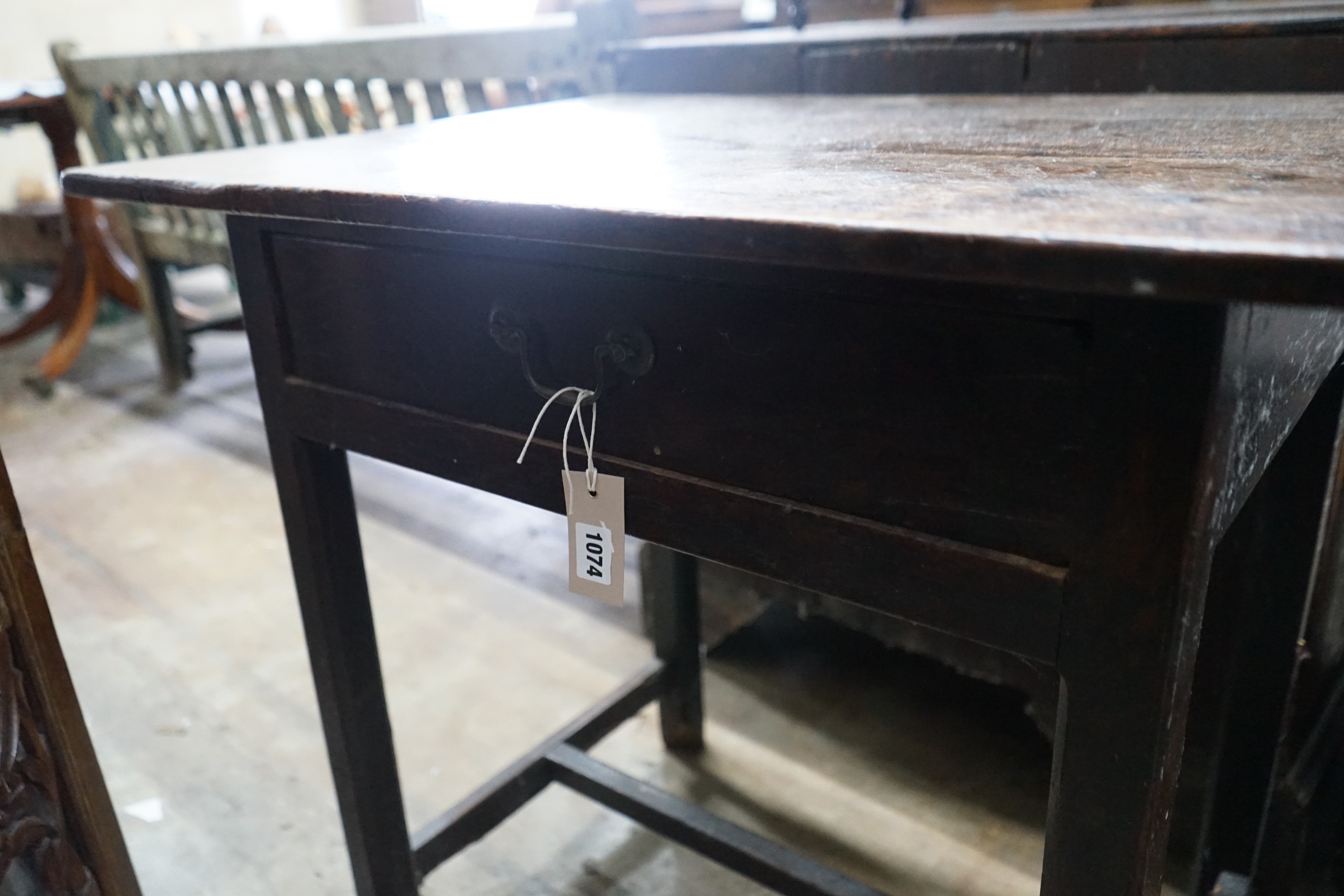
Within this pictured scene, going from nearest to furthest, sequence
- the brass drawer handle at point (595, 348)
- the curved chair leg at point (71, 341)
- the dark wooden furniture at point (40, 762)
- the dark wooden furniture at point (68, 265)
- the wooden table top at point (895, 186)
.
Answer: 1. the wooden table top at point (895, 186)
2. the brass drawer handle at point (595, 348)
3. the dark wooden furniture at point (40, 762)
4. the dark wooden furniture at point (68, 265)
5. the curved chair leg at point (71, 341)

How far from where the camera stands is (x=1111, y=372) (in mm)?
416

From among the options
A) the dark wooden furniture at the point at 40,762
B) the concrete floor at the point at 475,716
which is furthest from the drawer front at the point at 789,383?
the concrete floor at the point at 475,716

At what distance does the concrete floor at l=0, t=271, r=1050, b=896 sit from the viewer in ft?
3.79

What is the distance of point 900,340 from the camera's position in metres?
0.47

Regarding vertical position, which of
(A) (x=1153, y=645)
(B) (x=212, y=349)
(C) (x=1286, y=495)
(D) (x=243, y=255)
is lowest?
(B) (x=212, y=349)

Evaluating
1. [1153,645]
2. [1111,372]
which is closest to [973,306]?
[1111,372]

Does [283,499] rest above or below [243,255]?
below

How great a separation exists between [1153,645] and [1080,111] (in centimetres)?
54

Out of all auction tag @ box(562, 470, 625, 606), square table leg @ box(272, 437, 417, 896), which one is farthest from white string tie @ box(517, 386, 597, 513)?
square table leg @ box(272, 437, 417, 896)

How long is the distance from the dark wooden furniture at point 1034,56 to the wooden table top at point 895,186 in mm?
55

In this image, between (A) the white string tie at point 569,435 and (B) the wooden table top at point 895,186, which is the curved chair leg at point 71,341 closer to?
(B) the wooden table top at point 895,186

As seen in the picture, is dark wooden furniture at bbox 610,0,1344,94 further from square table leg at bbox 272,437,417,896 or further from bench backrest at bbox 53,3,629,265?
square table leg at bbox 272,437,417,896

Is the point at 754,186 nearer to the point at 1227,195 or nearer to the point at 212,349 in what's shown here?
the point at 1227,195

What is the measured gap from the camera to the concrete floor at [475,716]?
116cm
